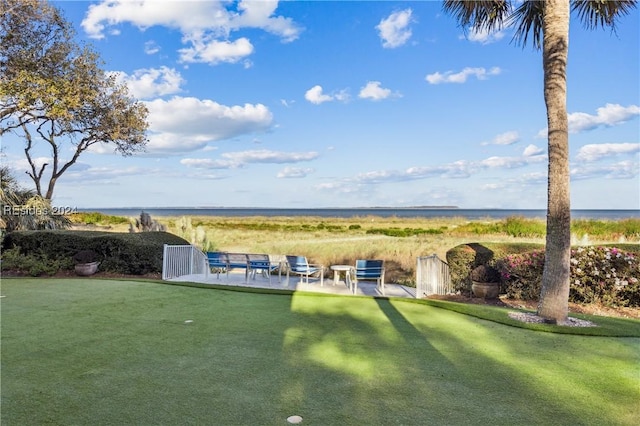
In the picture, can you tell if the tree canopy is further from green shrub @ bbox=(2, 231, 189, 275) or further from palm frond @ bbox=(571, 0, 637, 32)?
palm frond @ bbox=(571, 0, 637, 32)

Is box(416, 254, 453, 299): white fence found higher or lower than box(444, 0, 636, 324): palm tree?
lower

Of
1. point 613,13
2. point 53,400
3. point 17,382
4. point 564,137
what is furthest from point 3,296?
point 613,13

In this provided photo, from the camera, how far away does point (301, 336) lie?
5281 mm

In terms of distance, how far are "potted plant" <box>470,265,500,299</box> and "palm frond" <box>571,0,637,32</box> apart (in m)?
5.42

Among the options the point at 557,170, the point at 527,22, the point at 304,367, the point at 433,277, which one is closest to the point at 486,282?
the point at 433,277

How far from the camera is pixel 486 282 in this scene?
9289 mm

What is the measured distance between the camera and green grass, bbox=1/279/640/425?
10.2 ft

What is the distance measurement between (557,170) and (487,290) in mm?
3596

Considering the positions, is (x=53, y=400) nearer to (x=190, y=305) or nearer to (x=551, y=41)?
(x=190, y=305)

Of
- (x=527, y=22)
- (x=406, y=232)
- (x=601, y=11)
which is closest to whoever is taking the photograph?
(x=601, y=11)

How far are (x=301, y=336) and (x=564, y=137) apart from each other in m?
5.19

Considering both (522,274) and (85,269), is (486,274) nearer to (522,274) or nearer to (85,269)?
(522,274)

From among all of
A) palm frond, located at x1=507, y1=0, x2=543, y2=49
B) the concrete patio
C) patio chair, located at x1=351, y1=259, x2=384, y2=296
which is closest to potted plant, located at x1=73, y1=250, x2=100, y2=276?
the concrete patio

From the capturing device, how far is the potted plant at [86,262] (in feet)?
36.9
